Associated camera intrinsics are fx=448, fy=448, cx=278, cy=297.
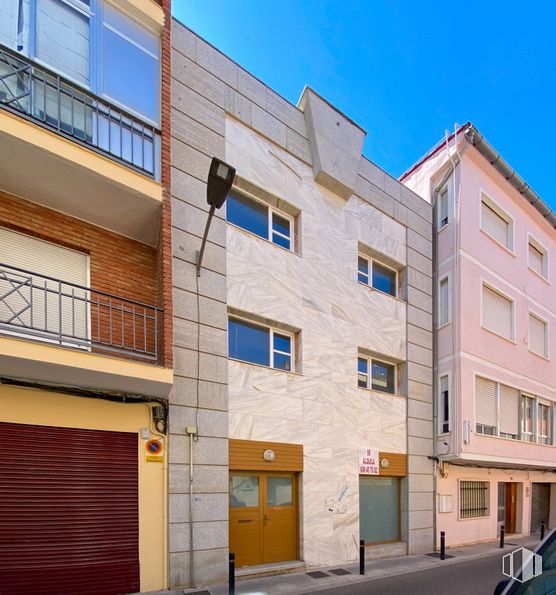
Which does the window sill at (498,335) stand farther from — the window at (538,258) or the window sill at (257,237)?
the window sill at (257,237)

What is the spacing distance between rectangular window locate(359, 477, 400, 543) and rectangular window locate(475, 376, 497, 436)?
11.3 feet

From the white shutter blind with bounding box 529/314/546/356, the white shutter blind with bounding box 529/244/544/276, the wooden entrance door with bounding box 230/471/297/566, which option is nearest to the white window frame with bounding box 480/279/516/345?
the white shutter blind with bounding box 529/314/546/356

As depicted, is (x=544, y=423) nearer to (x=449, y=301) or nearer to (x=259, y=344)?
(x=449, y=301)

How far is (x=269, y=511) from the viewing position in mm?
8953

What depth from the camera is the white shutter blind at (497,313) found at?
1457 cm

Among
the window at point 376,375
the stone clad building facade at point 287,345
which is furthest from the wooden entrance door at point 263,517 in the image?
the window at point 376,375

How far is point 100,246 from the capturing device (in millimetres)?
7539

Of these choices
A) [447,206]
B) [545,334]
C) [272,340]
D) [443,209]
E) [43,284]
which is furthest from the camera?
[545,334]

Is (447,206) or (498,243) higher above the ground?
(447,206)

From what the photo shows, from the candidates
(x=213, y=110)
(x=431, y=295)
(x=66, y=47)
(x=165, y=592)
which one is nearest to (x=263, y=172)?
(x=213, y=110)

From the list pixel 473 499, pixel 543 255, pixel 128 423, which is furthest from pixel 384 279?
pixel 543 255

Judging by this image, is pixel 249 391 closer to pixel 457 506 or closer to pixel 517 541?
pixel 457 506

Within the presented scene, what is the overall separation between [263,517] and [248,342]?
345cm

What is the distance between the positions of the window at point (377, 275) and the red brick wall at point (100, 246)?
19.5 feet
